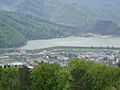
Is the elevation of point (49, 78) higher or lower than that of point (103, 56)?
higher

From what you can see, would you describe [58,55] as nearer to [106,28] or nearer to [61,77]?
[61,77]

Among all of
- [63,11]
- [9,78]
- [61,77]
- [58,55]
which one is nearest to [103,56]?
[58,55]

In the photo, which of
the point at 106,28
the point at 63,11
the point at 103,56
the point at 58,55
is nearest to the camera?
the point at 103,56

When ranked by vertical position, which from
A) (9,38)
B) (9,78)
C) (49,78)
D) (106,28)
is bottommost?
(9,78)

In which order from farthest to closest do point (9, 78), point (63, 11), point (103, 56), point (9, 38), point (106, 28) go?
point (63, 11), point (106, 28), point (9, 38), point (103, 56), point (9, 78)

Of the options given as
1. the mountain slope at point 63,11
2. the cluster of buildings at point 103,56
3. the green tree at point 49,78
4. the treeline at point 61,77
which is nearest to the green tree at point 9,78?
the treeline at point 61,77

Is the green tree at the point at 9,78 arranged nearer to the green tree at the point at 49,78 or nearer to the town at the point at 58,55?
the green tree at the point at 49,78

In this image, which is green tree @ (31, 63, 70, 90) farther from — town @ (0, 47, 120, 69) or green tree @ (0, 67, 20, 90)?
town @ (0, 47, 120, 69)

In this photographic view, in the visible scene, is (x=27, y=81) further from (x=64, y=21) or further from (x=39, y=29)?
(x=64, y=21)
